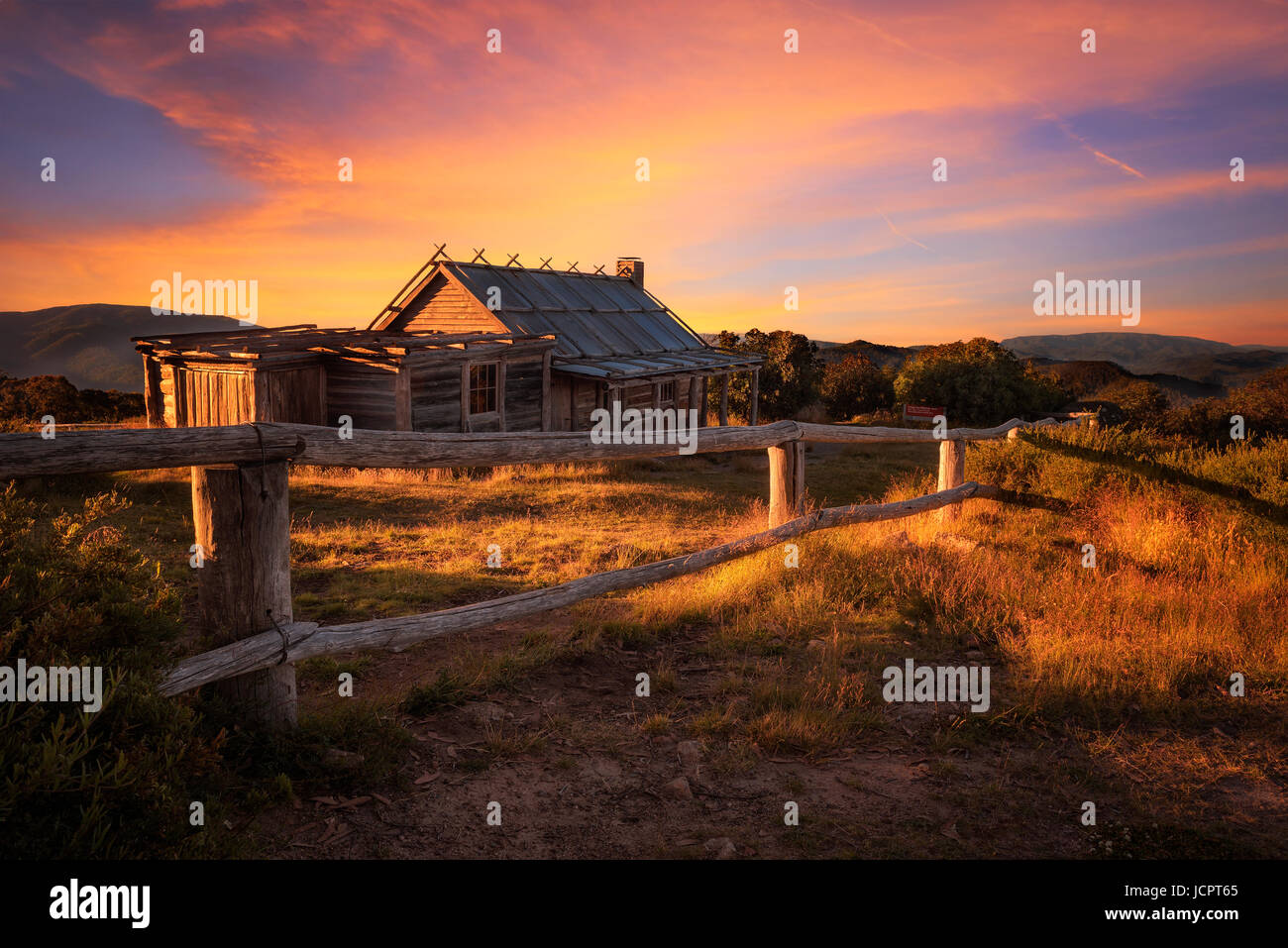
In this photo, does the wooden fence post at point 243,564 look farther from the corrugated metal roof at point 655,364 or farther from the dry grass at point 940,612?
the corrugated metal roof at point 655,364

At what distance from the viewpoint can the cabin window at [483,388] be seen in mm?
21797

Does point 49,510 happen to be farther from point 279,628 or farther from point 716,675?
point 716,675

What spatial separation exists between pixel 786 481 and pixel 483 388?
1592 centimetres

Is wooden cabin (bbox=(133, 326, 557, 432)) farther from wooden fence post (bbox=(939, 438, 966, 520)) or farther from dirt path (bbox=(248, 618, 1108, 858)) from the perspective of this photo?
dirt path (bbox=(248, 618, 1108, 858))

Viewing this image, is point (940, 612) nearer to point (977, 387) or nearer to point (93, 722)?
point (93, 722)

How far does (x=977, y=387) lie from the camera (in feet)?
Answer: 110

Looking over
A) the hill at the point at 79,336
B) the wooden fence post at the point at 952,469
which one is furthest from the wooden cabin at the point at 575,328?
the hill at the point at 79,336

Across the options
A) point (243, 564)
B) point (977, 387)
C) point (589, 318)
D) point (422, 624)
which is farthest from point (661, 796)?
point (977, 387)

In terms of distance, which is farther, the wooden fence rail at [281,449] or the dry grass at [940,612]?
the dry grass at [940,612]

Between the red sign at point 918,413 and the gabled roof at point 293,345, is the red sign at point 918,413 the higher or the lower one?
the lower one

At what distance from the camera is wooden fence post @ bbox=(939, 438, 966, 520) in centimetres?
921

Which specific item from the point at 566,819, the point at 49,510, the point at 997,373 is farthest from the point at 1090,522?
the point at 997,373

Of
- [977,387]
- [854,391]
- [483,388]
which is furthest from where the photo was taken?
[854,391]

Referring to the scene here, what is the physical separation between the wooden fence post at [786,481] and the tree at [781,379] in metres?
25.6
